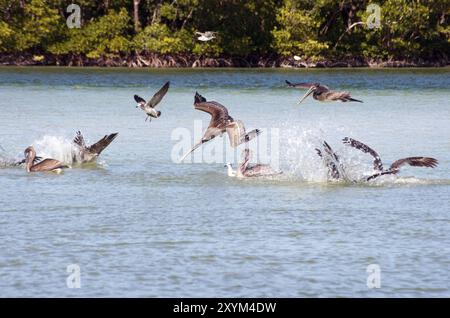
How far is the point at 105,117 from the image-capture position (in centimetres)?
3319

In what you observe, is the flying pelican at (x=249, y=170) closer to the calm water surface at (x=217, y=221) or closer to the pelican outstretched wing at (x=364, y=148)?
the calm water surface at (x=217, y=221)

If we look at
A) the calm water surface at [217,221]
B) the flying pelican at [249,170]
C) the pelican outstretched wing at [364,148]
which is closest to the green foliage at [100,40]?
the calm water surface at [217,221]

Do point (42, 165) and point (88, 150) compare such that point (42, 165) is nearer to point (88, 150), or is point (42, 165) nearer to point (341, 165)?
point (88, 150)

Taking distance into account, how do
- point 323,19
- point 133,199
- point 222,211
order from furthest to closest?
point 323,19
point 133,199
point 222,211

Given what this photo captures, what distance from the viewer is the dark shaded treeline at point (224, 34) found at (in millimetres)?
79000

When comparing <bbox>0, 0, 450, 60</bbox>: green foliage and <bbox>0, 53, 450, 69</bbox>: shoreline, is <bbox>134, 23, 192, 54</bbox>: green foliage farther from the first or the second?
<bbox>0, 53, 450, 69</bbox>: shoreline

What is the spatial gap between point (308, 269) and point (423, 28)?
7187 cm

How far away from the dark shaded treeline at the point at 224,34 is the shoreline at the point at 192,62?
62 millimetres

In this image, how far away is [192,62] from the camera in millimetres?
79625

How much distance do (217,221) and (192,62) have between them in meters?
64.3

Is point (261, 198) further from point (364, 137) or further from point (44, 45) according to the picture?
point (44, 45)

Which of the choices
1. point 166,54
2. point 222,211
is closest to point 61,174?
point 222,211

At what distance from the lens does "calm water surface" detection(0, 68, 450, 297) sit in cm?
1219

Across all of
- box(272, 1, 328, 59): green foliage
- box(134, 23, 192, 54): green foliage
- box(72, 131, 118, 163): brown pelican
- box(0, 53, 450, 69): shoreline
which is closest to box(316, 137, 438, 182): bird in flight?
box(72, 131, 118, 163): brown pelican
